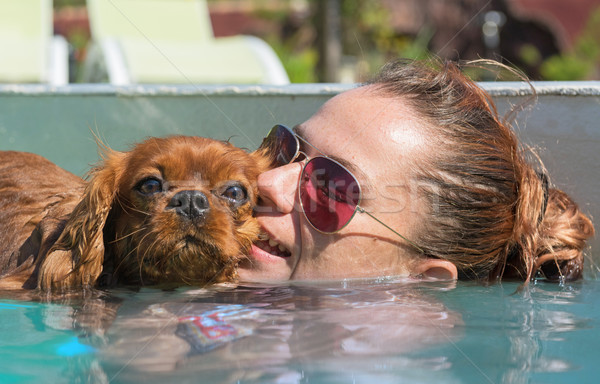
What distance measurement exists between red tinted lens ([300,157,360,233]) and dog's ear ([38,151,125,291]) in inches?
29.9

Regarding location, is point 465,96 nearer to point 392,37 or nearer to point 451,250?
point 451,250

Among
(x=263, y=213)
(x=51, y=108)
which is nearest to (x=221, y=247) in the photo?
(x=263, y=213)

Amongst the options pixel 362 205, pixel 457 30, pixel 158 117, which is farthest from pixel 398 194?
pixel 457 30

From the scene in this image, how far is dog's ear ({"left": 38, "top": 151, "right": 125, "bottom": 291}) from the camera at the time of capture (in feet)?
8.65

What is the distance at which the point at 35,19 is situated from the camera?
722 cm

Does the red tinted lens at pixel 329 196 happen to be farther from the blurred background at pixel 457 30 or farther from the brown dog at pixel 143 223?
the blurred background at pixel 457 30

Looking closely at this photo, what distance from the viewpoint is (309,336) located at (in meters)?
1.99

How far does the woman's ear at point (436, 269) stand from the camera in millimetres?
2682

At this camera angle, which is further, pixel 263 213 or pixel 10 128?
pixel 10 128

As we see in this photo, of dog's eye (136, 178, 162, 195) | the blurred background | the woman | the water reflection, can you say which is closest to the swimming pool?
the water reflection

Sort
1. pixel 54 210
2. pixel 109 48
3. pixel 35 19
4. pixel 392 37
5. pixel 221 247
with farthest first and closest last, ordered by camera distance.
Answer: pixel 392 37 < pixel 35 19 < pixel 109 48 < pixel 54 210 < pixel 221 247

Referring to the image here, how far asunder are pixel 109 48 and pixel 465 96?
4.24 m

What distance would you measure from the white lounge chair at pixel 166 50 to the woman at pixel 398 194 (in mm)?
3371

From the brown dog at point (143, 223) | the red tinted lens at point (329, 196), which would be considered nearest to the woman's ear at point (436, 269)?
the red tinted lens at point (329, 196)
